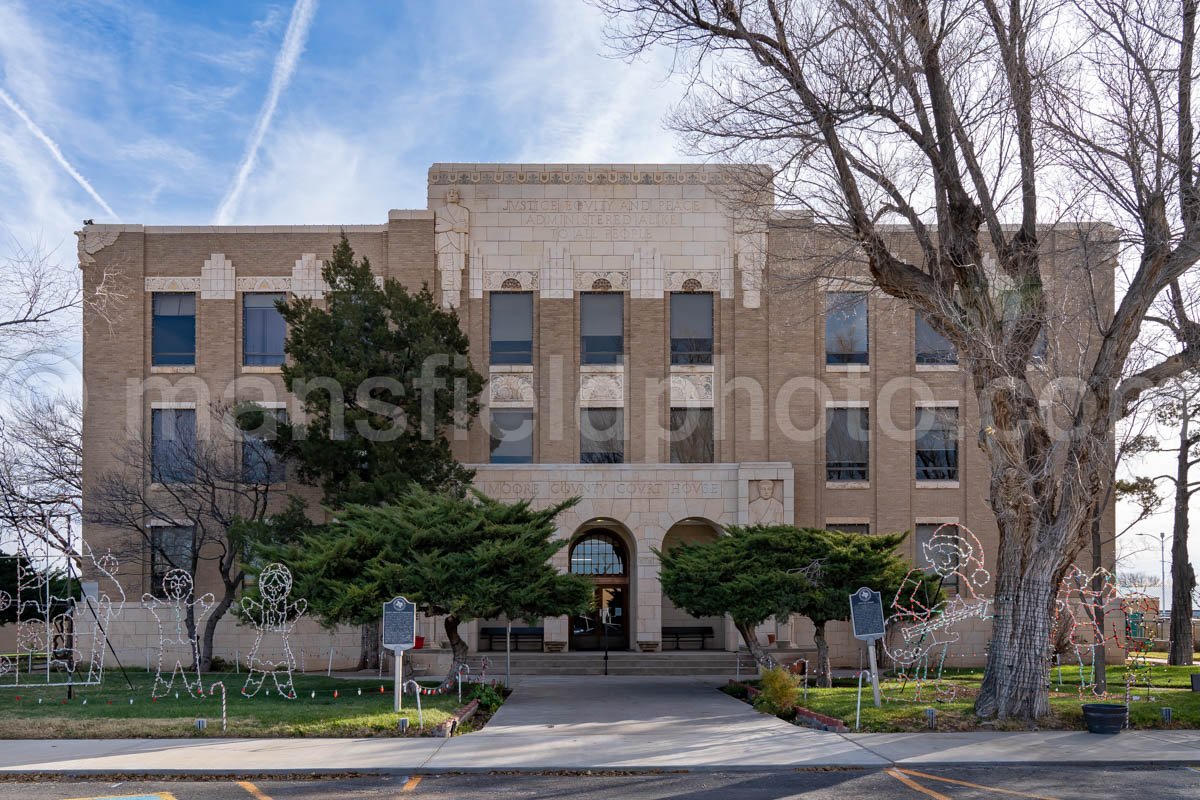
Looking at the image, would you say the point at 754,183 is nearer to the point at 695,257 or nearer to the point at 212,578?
the point at 695,257

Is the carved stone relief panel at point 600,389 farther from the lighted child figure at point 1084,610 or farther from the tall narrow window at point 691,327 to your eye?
the lighted child figure at point 1084,610

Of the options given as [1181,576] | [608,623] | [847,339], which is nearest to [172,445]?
[608,623]

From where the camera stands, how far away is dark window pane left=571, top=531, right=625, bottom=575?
3797 centimetres

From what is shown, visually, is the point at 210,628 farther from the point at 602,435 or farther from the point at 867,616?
the point at 867,616

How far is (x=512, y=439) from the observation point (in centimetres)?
3553

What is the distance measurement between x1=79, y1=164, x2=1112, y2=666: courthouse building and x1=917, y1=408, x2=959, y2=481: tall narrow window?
0.16 feet

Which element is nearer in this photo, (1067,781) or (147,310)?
(1067,781)

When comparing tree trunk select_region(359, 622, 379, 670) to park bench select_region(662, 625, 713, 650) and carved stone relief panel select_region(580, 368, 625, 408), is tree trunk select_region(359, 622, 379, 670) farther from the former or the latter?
carved stone relief panel select_region(580, 368, 625, 408)

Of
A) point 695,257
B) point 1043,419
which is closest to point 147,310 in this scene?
point 695,257

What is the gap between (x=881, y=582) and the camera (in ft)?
84.0

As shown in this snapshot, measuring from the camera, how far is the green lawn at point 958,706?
19.0m

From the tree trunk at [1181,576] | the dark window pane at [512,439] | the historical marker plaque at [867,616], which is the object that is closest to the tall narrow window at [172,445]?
the dark window pane at [512,439]

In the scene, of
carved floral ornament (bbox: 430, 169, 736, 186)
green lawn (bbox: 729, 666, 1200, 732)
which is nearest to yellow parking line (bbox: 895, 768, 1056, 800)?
green lawn (bbox: 729, 666, 1200, 732)

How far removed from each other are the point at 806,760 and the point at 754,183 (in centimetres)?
1034
